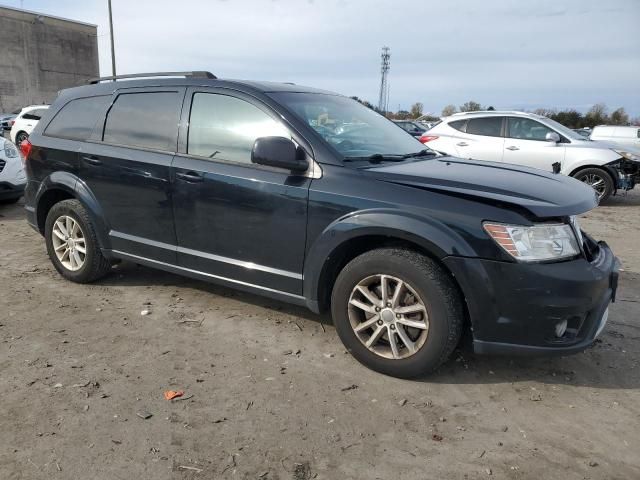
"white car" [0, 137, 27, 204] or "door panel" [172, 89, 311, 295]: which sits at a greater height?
"door panel" [172, 89, 311, 295]

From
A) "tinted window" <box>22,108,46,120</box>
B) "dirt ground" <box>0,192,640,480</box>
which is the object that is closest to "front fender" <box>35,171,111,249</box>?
"dirt ground" <box>0,192,640,480</box>

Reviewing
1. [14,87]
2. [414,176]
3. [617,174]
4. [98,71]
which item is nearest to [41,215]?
[414,176]

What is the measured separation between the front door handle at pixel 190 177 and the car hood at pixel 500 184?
124 cm

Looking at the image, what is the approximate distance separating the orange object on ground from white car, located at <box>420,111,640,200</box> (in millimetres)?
8070

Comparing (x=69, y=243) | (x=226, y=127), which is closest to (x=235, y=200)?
(x=226, y=127)

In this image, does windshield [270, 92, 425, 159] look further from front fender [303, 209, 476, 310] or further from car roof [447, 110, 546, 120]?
car roof [447, 110, 546, 120]

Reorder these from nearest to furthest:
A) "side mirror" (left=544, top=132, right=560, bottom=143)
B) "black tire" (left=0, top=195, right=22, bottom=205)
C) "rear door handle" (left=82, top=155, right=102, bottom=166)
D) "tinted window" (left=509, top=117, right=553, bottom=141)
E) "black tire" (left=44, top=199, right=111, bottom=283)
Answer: "rear door handle" (left=82, top=155, right=102, bottom=166) → "black tire" (left=44, top=199, right=111, bottom=283) → "black tire" (left=0, top=195, right=22, bottom=205) → "side mirror" (left=544, top=132, right=560, bottom=143) → "tinted window" (left=509, top=117, right=553, bottom=141)

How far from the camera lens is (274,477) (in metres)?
2.31

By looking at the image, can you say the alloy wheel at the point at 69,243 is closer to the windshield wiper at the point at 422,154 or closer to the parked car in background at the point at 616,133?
the windshield wiper at the point at 422,154

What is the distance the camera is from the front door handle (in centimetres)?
370

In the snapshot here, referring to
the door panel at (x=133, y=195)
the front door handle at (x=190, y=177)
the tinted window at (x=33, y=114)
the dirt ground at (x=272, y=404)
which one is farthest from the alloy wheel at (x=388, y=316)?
the tinted window at (x=33, y=114)

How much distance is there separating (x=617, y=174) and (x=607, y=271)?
806 centimetres

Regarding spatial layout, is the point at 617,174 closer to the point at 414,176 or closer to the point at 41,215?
the point at 414,176

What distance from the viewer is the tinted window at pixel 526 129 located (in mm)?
10000
